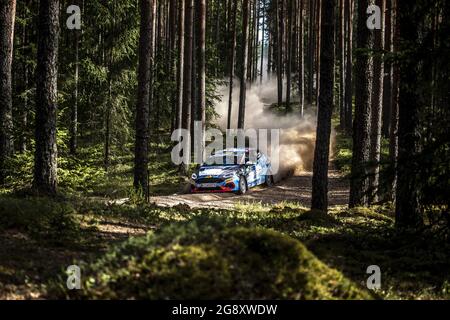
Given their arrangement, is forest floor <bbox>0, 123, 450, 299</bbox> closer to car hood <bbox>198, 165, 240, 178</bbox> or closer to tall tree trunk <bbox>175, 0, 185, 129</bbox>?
car hood <bbox>198, 165, 240, 178</bbox>

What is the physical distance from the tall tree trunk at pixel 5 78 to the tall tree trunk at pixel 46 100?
516 cm

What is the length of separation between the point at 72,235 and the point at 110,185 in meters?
12.9

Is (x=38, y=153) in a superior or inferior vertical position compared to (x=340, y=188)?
superior

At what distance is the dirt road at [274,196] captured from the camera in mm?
16750

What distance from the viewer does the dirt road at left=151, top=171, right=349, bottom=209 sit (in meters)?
16.8

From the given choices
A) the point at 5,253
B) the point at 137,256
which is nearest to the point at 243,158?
the point at 5,253

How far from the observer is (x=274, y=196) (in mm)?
20125

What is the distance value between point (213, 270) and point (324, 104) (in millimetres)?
8817

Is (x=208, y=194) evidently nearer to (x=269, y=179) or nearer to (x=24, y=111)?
(x=269, y=179)

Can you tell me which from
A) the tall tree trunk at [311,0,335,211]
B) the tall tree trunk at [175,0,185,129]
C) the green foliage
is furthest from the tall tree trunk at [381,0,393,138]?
the green foliage

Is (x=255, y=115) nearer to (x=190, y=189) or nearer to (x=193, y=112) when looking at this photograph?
(x=193, y=112)

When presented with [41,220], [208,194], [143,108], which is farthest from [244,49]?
[41,220]

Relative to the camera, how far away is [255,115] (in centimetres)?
4684

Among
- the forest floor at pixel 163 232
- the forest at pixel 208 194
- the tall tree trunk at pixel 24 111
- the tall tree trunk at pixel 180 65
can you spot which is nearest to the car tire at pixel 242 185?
the forest at pixel 208 194
